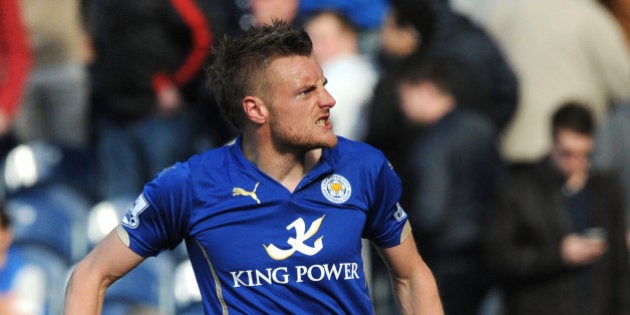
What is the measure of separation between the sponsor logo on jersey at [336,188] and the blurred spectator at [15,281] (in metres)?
3.42

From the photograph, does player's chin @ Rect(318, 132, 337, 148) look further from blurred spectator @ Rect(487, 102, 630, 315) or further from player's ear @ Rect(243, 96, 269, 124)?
blurred spectator @ Rect(487, 102, 630, 315)

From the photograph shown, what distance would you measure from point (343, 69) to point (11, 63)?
1.92m

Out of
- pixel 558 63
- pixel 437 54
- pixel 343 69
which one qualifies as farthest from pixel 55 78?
pixel 558 63

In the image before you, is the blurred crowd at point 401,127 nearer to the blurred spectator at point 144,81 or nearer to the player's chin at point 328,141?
the blurred spectator at point 144,81

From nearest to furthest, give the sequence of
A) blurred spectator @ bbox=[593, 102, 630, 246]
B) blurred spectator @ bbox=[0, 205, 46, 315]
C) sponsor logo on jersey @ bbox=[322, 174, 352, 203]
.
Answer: sponsor logo on jersey @ bbox=[322, 174, 352, 203], blurred spectator @ bbox=[0, 205, 46, 315], blurred spectator @ bbox=[593, 102, 630, 246]

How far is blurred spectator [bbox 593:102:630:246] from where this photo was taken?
733 cm

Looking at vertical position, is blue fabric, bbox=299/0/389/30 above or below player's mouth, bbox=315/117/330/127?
above

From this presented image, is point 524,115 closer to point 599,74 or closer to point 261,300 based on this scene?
point 599,74

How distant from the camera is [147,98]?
742 centimetres

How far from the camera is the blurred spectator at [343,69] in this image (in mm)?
7281

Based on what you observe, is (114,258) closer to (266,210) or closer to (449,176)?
(266,210)

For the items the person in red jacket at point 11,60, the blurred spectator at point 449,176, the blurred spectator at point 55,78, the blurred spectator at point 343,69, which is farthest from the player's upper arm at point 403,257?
the person in red jacket at point 11,60

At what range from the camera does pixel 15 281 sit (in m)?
7.27

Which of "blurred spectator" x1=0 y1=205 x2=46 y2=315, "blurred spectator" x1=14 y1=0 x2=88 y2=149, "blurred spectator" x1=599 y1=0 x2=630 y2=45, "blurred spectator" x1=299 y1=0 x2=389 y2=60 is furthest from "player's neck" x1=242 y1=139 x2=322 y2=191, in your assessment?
"blurred spectator" x1=599 y1=0 x2=630 y2=45
